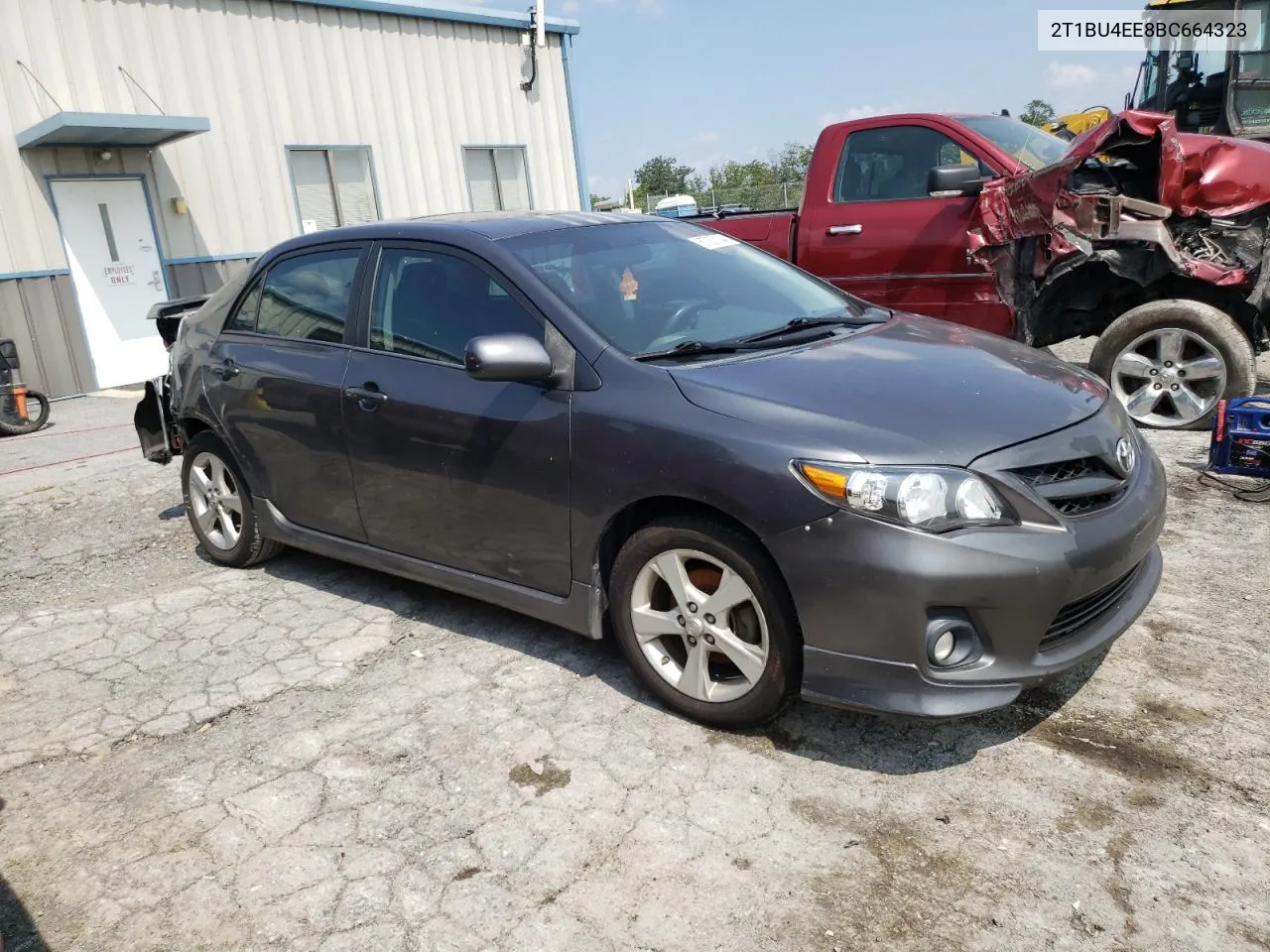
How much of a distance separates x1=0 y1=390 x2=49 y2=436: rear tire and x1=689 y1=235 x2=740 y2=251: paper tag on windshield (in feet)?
26.1

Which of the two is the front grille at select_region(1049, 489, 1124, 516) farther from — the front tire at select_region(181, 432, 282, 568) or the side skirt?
the front tire at select_region(181, 432, 282, 568)

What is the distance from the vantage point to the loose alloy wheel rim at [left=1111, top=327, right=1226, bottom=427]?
5.99 m

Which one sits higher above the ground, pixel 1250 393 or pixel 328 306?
pixel 328 306

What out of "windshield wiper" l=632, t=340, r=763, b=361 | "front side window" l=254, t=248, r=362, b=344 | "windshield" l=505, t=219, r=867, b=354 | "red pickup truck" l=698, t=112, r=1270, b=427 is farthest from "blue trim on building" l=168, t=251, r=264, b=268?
"windshield wiper" l=632, t=340, r=763, b=361

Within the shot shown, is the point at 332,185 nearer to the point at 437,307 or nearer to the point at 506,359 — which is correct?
the point at 437,307

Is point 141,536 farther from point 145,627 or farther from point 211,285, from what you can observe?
point 211,285

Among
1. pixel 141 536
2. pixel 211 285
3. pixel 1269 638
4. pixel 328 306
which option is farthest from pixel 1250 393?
pixel 211 285

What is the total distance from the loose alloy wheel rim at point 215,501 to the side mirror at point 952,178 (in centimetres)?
443

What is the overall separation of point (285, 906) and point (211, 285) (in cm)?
1145

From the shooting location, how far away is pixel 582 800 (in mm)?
2871

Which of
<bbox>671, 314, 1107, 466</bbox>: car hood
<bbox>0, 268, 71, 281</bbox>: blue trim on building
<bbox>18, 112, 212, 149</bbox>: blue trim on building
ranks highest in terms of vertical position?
<bbox>18, 112, 212, 149</bbox>: blue trim on building

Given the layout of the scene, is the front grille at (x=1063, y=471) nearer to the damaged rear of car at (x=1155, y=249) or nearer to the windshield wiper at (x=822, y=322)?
the windshield wiper at (x=822, y=322)

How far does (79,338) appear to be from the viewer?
37.4 feet

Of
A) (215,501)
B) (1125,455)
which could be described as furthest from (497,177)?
(1125,455)
